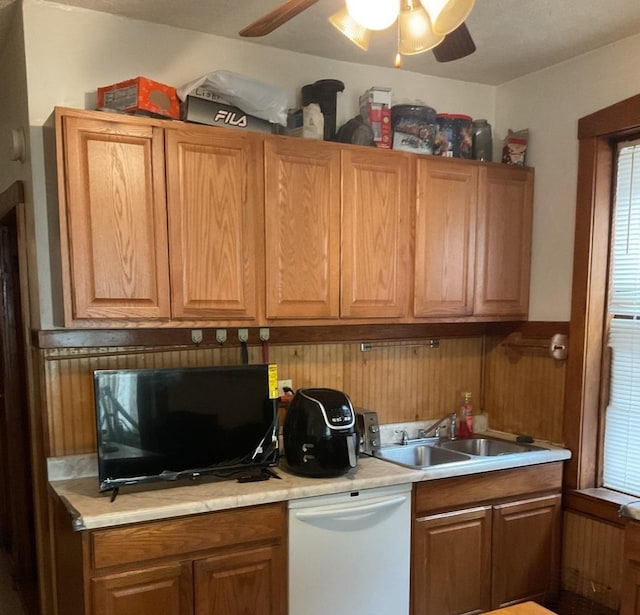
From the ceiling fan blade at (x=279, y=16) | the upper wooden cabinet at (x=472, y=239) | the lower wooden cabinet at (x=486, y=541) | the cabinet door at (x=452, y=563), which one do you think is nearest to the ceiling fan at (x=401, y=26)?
the ceiling fan blade at (x=279, y=16)

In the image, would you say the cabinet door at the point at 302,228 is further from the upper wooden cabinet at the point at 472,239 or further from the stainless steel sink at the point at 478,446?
the stainless steel sink at the point at 478,446

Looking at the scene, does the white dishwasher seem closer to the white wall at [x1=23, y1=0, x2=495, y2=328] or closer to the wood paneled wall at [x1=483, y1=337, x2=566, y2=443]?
the wood paneled wall at [x1=483, y1=337, x2=566, y2=443]

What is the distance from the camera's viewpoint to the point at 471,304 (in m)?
2.79

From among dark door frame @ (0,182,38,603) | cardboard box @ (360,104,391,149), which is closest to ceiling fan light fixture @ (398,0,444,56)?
cardboard box @ (360,104,391,149)

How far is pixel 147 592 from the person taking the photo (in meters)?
1.88

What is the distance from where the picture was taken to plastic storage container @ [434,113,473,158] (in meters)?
2.78

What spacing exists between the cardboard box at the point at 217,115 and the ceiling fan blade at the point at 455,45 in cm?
85

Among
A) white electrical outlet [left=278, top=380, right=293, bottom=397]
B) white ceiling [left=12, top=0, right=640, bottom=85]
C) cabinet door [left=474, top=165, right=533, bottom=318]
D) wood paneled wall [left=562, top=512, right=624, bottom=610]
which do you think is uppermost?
white ceiling [left=12, top=0, right=640, bottom=85]

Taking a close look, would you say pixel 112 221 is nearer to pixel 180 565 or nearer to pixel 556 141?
pixel 180 565

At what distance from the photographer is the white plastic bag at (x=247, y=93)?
2172 mm

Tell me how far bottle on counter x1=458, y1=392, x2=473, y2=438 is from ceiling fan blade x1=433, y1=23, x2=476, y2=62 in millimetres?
1940

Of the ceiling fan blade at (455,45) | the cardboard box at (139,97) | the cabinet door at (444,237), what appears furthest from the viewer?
the cabinet door at (444,237)

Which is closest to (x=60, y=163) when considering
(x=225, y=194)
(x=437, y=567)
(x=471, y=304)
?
(x=225, y=194)

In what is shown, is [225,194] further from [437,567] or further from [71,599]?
[437,567]
